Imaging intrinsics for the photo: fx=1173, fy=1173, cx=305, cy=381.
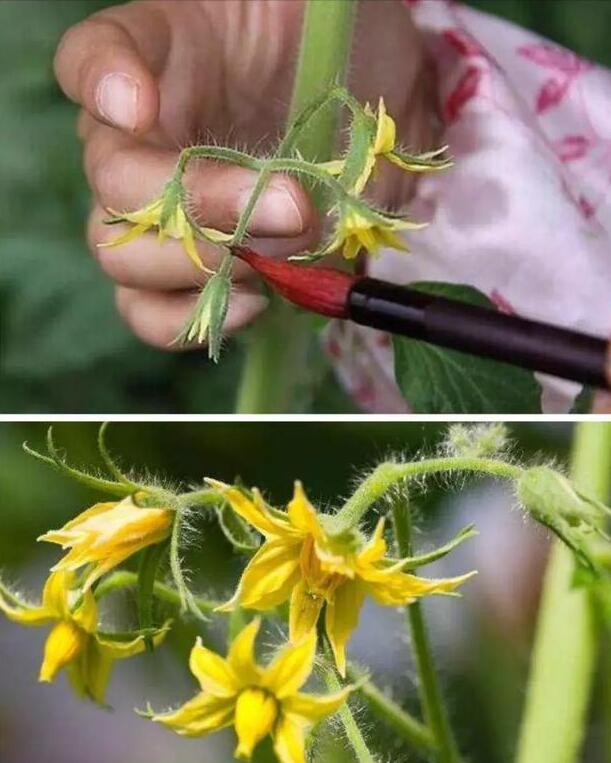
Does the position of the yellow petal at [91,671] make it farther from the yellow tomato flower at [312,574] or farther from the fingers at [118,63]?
the fingers at [118,63]

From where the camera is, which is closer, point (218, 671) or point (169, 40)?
point (218, 671)

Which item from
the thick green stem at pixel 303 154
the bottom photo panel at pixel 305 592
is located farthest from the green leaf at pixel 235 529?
the thick green stem at pixel 303 154

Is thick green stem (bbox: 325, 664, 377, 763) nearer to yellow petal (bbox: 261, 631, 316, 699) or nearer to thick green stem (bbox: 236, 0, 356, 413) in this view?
yellow petal (bbox: 261, 631, 316, 699)

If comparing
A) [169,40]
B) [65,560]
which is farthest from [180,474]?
[169,40]

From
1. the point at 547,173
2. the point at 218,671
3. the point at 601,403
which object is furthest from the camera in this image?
the point at 547,173

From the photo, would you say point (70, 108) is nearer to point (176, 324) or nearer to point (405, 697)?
point (176, 324)

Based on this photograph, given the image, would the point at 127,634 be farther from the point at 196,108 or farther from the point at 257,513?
the point at 196,108

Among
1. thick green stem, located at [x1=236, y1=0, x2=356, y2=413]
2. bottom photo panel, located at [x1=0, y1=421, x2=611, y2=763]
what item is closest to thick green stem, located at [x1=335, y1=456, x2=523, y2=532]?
bottom photo panel, located at [x1=0, y1=421, x2=611, y2=763]
